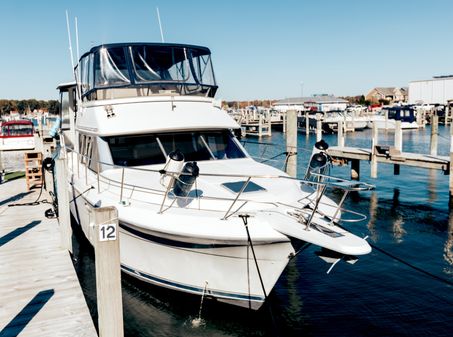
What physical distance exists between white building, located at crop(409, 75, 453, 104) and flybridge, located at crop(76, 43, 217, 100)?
74050mm

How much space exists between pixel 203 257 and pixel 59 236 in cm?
351

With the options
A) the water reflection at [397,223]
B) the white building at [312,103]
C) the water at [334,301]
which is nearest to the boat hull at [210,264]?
the water at [334,301]

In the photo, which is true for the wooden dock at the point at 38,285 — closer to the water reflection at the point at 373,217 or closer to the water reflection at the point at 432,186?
the water reflection at the point at 373,217

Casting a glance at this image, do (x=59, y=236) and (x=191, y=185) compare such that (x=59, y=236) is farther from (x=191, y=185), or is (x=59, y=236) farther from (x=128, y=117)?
(x=191, y=185)

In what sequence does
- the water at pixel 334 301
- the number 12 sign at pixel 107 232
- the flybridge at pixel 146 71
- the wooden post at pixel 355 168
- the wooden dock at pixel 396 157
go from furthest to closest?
the wooden post at pixel 355 168, the wooden dock at pixel 396 157, the flybridge at pixel 146 71, the water at pixel 334 301, the number 12 sign at pixel 107 232

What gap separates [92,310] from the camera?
767 cm

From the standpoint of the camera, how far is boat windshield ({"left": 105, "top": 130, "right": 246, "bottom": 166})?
8664 millimetres

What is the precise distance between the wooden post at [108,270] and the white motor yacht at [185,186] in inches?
55.6

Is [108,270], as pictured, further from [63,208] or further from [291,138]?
[291,138]

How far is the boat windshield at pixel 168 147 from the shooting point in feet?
28.4

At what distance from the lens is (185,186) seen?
6.84 m

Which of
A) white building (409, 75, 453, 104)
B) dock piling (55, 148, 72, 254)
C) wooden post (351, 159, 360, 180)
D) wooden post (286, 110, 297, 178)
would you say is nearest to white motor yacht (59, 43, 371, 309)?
dock piling (55, 148, 72, 254)

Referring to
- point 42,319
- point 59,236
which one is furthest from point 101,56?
point 42,319

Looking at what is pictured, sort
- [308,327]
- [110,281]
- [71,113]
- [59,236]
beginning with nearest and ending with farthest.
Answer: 1. [110,281]
2. [308,327]
3. [59,236]
4. [71,113]
